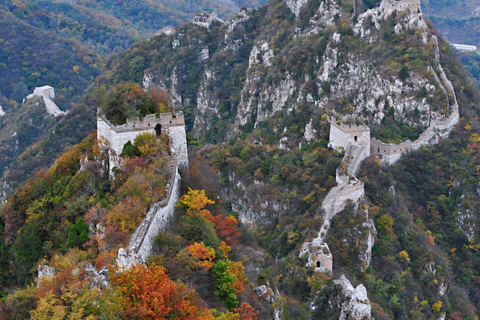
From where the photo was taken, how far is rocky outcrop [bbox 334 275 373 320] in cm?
3155

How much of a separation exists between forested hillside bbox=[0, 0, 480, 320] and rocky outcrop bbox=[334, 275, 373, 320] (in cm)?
9

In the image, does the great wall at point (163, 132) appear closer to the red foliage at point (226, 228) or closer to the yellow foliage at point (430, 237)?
the red foliage at point (226, 228)

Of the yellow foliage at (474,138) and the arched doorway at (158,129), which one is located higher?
the arched doorway at (158,129)

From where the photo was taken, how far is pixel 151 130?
32438 millimetres

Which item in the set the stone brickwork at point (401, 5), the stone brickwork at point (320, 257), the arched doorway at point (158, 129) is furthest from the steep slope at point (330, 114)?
the arched doorway at point (158, 129)

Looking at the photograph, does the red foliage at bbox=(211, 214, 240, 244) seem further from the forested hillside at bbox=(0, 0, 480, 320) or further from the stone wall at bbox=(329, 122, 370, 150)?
the stone wall at bbox=(329, 122, 370, 150)

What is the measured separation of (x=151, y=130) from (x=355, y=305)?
54.3ft

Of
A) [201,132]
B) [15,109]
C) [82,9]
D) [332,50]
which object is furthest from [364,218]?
[82,9]

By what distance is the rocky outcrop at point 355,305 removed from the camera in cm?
3155

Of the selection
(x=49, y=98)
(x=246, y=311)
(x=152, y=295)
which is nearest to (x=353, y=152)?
(x=246, y=311)

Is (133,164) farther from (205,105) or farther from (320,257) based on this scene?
(205,105)

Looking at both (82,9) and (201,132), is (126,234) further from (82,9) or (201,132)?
(82,9)

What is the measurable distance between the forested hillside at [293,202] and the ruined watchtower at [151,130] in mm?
1081

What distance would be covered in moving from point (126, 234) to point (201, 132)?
65.9 metres
